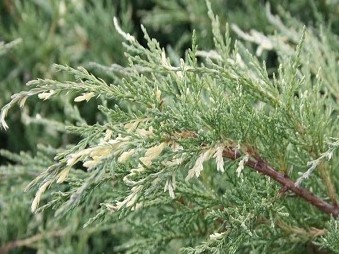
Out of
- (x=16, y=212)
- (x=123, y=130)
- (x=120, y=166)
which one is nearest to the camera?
(x=123, y=130)

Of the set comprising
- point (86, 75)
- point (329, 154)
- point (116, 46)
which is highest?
point (86, 75)

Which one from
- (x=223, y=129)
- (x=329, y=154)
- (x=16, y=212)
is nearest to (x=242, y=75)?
(x=223, y=129)

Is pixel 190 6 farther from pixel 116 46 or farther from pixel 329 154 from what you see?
pixel 329 154

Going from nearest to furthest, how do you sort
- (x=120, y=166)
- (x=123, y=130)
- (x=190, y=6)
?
1. (x=123, y=130)
2. (x=120, y=166)
3. (x=190, y=6)

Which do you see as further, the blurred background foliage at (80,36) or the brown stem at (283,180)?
the blurred background foliage at (80,36)

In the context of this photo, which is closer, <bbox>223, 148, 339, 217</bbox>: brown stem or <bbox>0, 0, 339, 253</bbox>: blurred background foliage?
<bbox>223, 148, 339, 217</bbox>: brown stem

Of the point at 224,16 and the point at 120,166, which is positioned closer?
the point at 120,166

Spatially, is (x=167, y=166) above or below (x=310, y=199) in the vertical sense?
above

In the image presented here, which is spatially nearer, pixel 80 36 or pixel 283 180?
pixel 283 180
